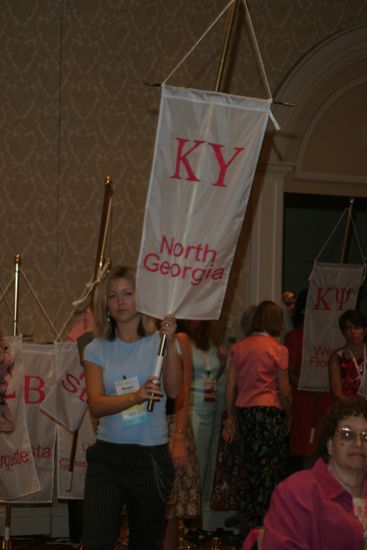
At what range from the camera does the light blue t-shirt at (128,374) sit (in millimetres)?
3785

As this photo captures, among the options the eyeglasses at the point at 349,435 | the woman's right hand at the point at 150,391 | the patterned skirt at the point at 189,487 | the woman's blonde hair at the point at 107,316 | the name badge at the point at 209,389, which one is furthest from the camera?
the name badge at the point at 209,389

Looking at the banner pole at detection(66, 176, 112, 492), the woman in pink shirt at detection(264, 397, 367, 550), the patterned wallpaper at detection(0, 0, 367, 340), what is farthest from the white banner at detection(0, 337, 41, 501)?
the woman in pink shirt at detection(264, 397, 367, 550)

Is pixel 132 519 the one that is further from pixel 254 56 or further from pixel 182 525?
pixel 254 56

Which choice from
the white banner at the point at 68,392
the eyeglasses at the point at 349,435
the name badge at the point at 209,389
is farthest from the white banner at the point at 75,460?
the eyeglasses at the point at 349,435

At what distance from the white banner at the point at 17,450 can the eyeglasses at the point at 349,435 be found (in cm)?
270

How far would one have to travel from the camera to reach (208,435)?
6.18 m

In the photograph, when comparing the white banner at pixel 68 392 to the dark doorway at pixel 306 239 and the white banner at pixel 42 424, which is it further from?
the dark doorway at pixel 306 239

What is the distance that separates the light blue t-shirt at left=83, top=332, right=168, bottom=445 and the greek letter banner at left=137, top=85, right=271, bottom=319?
0.18 metres

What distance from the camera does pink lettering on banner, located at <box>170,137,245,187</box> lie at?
3.99 metres

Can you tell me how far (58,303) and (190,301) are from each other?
104 inches

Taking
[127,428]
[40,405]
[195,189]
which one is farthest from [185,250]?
[40,405]

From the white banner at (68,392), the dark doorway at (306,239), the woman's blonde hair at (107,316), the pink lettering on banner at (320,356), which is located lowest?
the white banner at (68,392)

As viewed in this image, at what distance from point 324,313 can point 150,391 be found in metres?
3.33

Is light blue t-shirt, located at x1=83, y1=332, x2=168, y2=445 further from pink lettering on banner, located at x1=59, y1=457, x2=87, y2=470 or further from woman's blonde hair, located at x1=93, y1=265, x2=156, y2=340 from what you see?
pink lettering on banner, located at x1=59, y1=457, x2=87, y2=470
